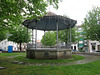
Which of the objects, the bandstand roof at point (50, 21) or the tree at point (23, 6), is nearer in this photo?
the tree at point (23, 6)

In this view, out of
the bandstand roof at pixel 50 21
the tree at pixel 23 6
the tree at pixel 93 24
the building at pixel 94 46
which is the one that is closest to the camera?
the tree at pixel 23 6

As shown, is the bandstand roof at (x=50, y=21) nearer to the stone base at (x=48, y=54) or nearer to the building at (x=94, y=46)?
the stone base at (x=48, y=54)

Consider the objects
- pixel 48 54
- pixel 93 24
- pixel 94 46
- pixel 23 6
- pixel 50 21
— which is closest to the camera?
pixel 23 6

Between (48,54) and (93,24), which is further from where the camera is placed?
(93,24)

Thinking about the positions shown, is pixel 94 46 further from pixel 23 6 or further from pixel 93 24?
pixel 23 6

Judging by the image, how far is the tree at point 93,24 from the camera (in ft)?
70.8

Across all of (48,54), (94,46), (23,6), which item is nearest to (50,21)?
(48,54)

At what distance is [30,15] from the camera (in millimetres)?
9203

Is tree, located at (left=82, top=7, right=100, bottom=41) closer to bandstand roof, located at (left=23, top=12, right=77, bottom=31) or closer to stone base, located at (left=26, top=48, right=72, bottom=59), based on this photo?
bandstand roof, located at (left=23, top=12, right=77, bottom=31)

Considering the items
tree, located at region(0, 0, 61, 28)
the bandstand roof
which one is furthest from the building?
tree, located at region(0, 0, 61, 28)

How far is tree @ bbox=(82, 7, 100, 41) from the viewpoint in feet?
70.8

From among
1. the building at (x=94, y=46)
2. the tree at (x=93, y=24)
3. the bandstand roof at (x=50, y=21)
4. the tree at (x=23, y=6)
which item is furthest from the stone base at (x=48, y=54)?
the building at (x=94, y=46)

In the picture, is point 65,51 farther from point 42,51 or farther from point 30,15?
point 30,15

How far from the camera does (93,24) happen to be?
73.5 ft
